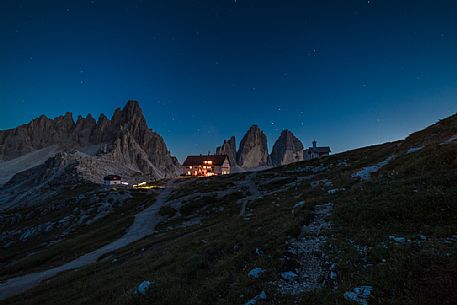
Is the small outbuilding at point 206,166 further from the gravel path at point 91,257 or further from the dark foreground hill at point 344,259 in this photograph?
the dark foreground hill at point 344,259

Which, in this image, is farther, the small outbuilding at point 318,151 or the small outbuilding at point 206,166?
the small outbuilding at point 206,166

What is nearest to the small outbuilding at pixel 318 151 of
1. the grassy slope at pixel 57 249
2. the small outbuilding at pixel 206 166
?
the small outbuilding at pixel 206 166

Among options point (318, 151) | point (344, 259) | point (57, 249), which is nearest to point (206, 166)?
point (318, 151)

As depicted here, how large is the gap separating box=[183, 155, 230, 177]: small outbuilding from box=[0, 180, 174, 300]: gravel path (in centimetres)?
6466

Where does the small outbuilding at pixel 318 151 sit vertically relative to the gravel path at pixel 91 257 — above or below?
above

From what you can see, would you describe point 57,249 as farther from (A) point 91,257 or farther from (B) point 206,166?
(B) point 206,166

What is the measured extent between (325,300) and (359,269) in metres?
2.17

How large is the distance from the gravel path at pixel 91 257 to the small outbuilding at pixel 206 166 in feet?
212

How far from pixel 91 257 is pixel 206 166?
97.8m

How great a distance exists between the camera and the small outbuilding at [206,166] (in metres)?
130

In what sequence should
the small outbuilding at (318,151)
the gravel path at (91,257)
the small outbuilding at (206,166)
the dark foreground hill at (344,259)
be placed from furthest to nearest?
the small outbuilding at (206,166) < the small outbuilding at (318,151) < the gravel path at (91,257) < the dark foreground hill at (344,259)

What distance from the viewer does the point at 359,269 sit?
25.4 feet

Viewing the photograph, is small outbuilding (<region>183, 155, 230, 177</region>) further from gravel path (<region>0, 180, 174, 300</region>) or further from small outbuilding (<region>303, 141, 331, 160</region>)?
gravel path (<region>0, 180, 174, 300</region>)

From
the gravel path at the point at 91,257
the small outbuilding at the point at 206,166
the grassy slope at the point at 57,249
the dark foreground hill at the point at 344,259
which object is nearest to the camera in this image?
the dark foreground hill at the point at 344,259
